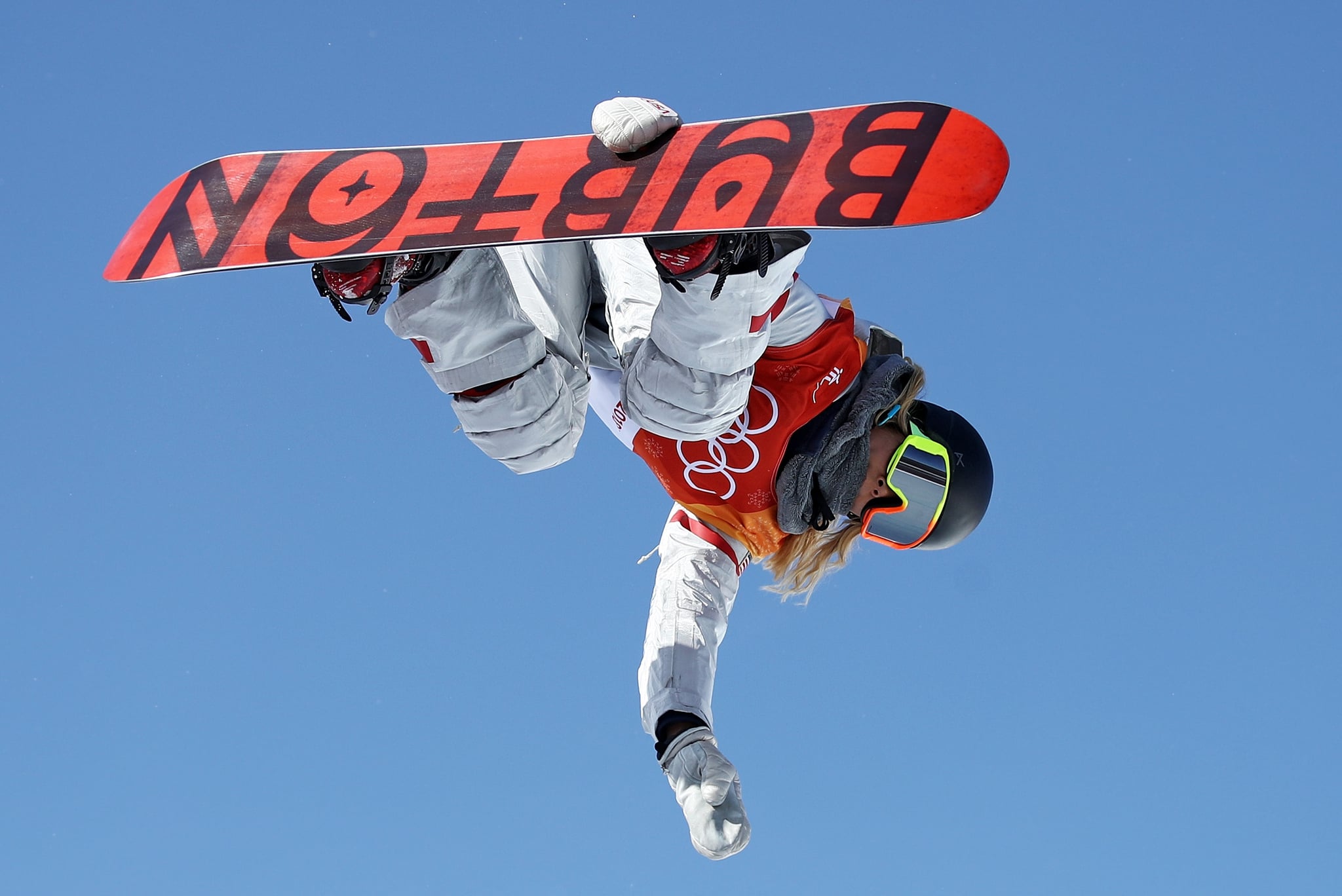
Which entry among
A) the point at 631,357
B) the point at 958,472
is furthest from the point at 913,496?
the point at 631,357

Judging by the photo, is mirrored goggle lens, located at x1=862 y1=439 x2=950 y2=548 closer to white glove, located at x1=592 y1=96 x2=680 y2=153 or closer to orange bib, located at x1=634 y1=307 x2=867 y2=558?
orange bib, located at x1=634 y1=307 x2=867 y2=558

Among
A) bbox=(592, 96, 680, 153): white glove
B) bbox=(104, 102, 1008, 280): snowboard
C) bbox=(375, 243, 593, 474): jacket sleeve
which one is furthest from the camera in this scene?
bbox=(375, 243, 593, 474): jacket sleeve

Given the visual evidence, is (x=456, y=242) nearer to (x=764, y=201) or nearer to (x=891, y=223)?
(x=764, y=201)

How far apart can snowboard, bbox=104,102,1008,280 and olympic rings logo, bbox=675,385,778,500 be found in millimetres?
717

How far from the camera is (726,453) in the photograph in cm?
259

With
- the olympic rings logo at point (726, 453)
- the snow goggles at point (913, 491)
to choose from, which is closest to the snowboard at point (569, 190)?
the olympic rings logo at point (726, 453)

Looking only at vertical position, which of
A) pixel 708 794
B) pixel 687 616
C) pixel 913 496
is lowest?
pixel 708 794

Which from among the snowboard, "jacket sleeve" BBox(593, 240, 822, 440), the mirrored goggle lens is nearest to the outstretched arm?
the mirrored goggle lens

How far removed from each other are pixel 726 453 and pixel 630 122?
0.88 m

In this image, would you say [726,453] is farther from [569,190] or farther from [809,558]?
[569,190]

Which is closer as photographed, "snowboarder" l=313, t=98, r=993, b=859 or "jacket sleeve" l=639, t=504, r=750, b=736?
"snowboarder" l=313, t=98, r=993, b=859

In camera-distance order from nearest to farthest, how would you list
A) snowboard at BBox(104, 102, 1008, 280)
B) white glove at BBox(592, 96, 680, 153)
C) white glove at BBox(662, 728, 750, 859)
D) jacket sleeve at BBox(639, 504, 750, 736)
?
snowboard at BBox(104, 102, 1008, 280)
white glove at BBox(592, 96, 680, 153)
white glove at BBox(662, 728, 750, 859)
jacket sleeve at BBox(639, 504, 750, 736)

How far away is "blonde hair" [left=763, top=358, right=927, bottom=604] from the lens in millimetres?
2910

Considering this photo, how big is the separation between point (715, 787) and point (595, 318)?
1031 mm
